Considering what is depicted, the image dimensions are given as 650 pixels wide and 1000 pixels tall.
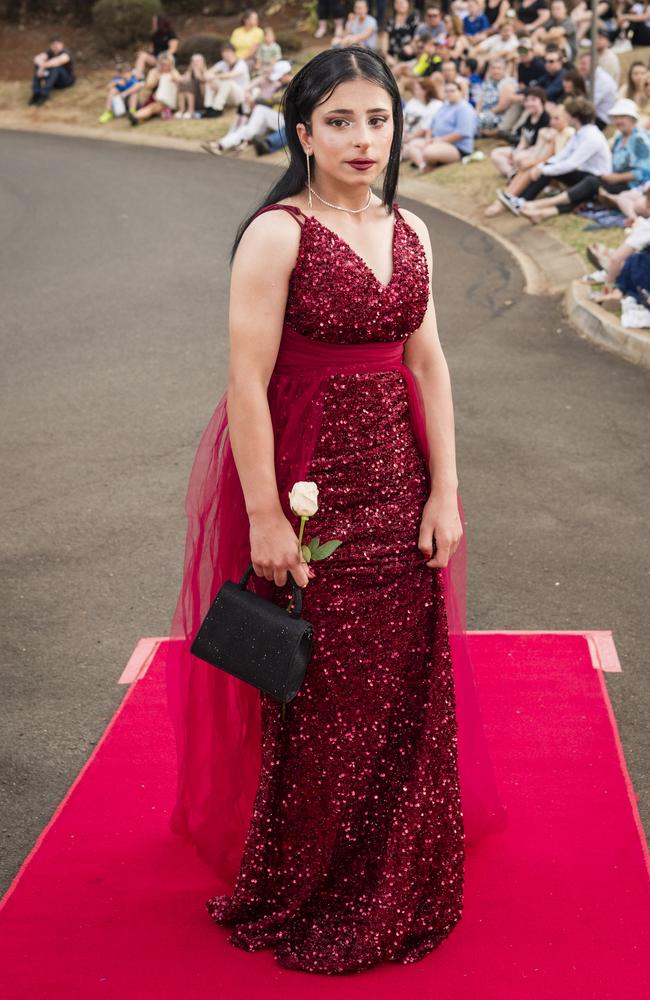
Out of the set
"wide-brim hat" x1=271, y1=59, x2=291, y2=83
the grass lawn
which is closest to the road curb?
the grass lawn

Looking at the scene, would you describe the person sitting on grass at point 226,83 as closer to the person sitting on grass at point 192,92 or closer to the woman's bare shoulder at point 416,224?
the person sitting on grass at point 192,92

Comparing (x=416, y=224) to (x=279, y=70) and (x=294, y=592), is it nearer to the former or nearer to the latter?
(x=294, y=592)

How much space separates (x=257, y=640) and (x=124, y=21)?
31.6 metres

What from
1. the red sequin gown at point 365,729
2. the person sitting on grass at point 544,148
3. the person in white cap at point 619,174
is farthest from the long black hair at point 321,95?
the person sitting on grass at point 544,148

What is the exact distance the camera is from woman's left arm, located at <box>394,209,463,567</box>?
335 centimetres

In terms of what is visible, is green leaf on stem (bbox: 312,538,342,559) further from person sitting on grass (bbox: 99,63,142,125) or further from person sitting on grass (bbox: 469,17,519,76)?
person sitting on grass (bbox: 99,63,142,125)

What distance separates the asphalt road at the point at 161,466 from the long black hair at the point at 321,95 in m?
2.20

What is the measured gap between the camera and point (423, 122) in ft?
61.6

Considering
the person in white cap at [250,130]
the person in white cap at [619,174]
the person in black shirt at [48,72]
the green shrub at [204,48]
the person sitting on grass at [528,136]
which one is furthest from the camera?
the green shrub at [204,48]

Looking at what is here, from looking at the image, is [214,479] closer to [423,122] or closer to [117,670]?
[117,670]

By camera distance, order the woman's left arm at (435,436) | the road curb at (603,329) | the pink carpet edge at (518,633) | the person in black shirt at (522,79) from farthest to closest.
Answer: the person in black shirt at (522,79)
the road curb at (603,329)
the pink carpet edge at (518,633)
the woman's left arm at (435,436)

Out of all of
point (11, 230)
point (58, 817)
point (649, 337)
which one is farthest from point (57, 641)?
point (11, 230)

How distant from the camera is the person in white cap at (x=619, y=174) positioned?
13.3 meters

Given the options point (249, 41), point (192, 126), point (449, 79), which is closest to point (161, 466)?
point (449, 79)
